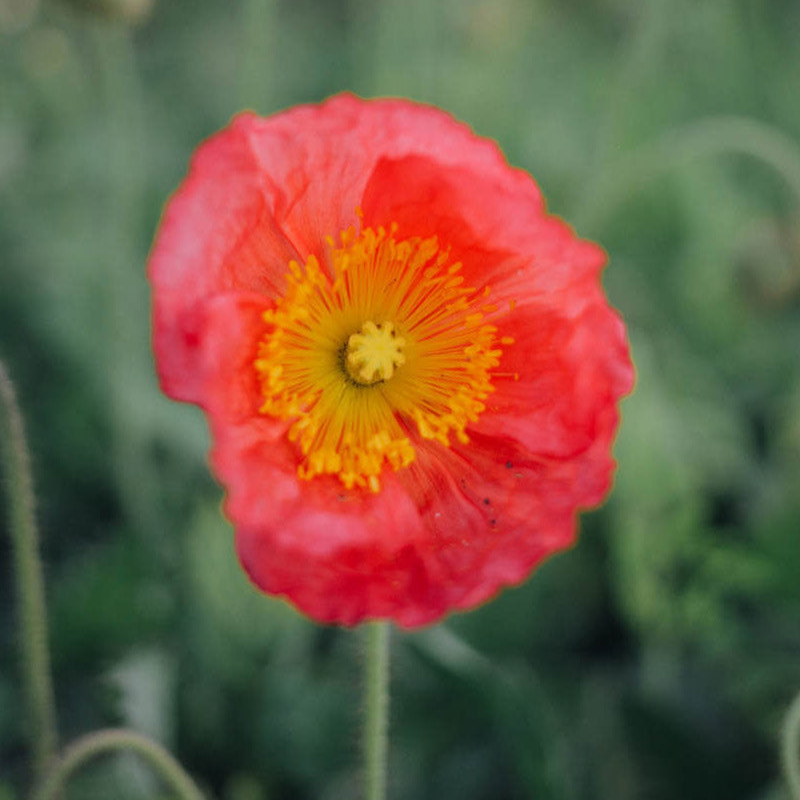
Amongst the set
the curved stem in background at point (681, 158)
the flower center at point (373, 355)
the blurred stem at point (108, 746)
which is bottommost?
the blurred stem at point (108, 746)

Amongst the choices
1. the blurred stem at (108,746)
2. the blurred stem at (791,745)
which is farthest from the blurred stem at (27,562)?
the blurred stem at (791,745)

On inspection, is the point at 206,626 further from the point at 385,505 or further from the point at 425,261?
the point at 425,261

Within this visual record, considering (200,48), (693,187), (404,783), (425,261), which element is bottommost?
(404,783)

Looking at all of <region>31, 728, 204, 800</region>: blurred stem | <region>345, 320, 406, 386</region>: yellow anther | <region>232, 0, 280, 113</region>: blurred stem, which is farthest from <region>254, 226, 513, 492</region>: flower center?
<region>232, 0, 280, 113</region>: blurred stem

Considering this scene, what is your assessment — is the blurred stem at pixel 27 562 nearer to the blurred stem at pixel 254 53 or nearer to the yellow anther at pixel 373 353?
the yellow anther at pixel 373 353

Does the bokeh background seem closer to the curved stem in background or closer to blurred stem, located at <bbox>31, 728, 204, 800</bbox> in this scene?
the curved stem in background

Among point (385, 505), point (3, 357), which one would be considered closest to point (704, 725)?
point (385, 505)
